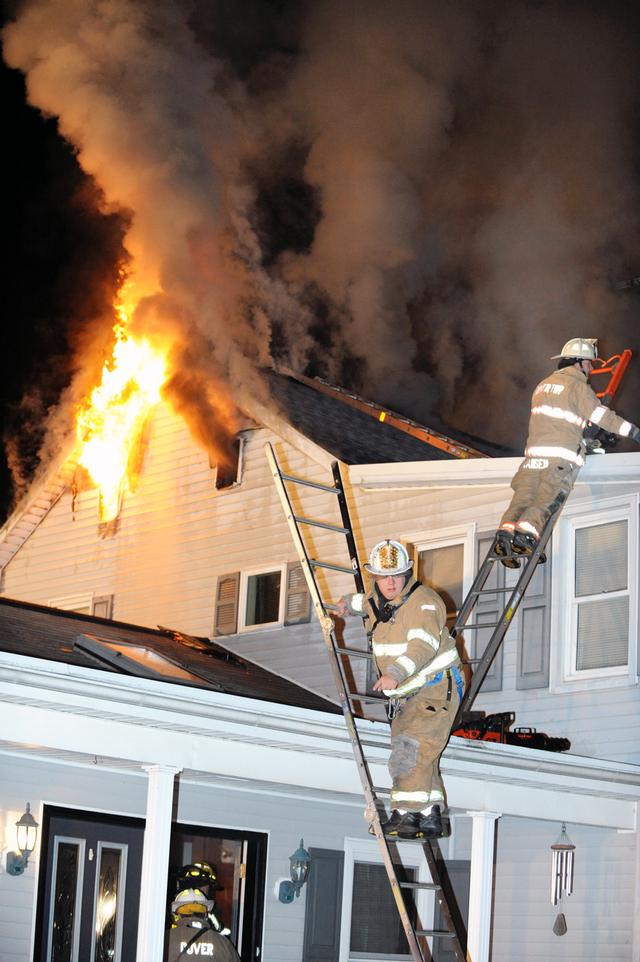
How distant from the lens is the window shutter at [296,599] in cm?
1424

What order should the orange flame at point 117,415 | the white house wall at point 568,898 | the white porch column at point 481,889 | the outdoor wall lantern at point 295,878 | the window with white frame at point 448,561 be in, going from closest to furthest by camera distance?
the white porch column at point 481,889, the white house wall at point 568,898, the outdoor wall lantern at point 295,878, the window with white frame at point 448,561, the orange flame at point 117,415

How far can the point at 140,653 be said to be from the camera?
1062cm

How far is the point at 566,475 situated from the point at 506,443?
604 inches

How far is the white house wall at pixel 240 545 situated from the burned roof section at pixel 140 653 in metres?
0.80

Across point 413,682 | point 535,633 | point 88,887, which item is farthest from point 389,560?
point 535,633

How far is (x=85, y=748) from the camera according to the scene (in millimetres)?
8648

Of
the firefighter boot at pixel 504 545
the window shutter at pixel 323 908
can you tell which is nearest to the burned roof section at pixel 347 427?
the firefighter boot at pixel 504 545

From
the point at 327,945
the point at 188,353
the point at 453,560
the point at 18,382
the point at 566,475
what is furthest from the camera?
the point at 18,382

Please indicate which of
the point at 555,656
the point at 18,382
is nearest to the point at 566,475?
the point at 555,656

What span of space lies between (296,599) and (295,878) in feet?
11.1

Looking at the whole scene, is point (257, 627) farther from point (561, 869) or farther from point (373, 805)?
point (373, 805)

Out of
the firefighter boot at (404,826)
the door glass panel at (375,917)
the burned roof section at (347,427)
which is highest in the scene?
the burned roof section at (347,427)

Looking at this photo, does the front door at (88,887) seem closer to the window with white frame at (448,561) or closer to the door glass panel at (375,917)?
the door glass panel at (375,917)

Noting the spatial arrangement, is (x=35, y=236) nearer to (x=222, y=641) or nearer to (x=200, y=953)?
(x=222, y=641)
